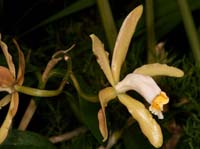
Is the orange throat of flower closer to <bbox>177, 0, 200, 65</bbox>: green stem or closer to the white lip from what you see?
the white lip

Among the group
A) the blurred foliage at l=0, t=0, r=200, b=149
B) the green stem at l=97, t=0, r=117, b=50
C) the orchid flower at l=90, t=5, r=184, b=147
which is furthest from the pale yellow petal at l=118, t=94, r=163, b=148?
the green stem at l=97, t=0, r=117, b=50

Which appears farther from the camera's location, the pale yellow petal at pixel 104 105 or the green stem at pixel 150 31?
the green stem at pixel 150 31

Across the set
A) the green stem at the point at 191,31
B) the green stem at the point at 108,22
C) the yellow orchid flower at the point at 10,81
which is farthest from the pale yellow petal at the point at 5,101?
the green stem at the point at 191,31

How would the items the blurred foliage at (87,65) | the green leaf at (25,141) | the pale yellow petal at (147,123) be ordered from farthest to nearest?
the blurred foliage at (87,65) → the green leaf at (25,141) → the pale yellow petal at (147,123)

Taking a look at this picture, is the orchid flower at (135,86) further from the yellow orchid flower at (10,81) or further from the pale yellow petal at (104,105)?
the yellow orchid flower at (10,81)

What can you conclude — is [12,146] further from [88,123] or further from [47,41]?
[47,41]

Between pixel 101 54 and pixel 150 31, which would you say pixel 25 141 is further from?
pixel 150 31

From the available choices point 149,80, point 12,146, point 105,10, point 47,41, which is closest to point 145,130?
point 149,80

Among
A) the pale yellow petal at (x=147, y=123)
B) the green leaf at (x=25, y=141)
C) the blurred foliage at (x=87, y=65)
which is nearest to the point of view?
the pale yellow petal at (x=147, y=123)

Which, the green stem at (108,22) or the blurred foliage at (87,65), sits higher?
the green stem at (108,22)
